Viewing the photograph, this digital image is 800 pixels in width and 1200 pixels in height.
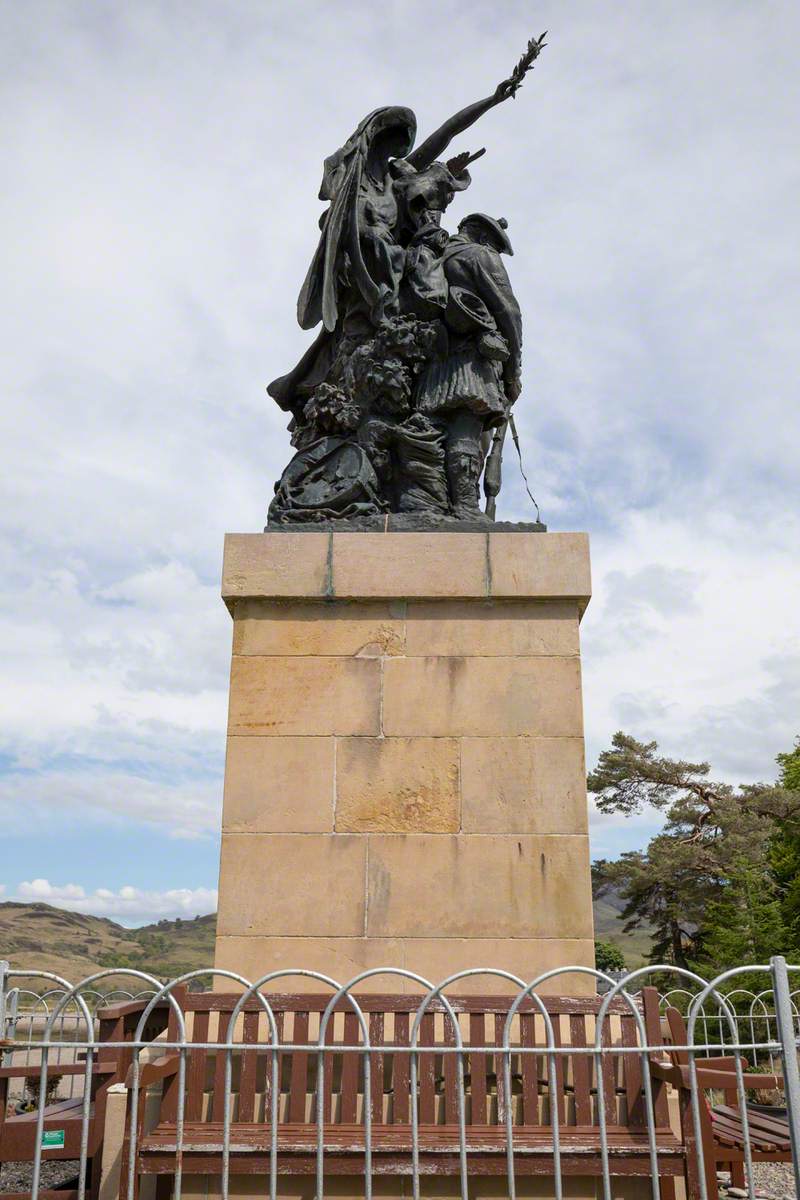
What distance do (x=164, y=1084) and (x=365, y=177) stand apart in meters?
6.56

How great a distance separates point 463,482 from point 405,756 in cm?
207

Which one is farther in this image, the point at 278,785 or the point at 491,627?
the point at 491,627

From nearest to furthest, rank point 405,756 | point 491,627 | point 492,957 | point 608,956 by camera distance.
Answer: point 492,957, point 405,756, point 491,627, point 608,956

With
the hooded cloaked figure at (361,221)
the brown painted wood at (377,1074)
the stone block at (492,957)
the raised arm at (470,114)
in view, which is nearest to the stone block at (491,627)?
the stone block at (492,957)

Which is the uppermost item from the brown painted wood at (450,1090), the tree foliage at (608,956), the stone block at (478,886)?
the stone block at (478,886)

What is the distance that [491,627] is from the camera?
5.85 metres

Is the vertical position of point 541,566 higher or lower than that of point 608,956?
higher

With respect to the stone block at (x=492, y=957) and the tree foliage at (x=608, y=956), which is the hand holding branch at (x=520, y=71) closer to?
the stone block at (x=492, y=957)

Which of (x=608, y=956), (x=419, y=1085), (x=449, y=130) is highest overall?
(x=449, y=130)

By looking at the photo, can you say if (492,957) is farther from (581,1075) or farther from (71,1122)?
(71,1122)

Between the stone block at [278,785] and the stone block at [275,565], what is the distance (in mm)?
953

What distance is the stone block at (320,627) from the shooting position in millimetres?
5848

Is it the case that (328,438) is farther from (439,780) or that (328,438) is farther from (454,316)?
(439,780)

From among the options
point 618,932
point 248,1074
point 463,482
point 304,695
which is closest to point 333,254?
point 463,482
